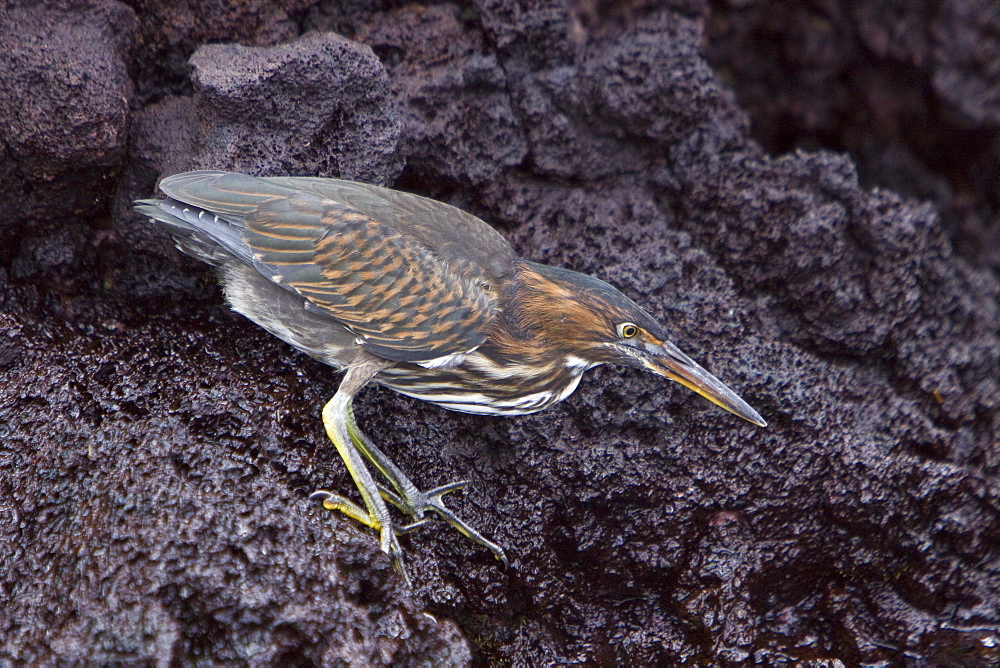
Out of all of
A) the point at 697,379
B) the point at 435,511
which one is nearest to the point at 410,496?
the point at 435,511

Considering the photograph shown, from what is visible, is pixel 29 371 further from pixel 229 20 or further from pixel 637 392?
pixel 637 392

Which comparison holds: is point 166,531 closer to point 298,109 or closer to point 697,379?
point 298,109

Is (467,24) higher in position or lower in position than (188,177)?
higher

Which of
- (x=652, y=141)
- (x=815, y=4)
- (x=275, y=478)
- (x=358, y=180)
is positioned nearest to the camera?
(x=275, y=478)

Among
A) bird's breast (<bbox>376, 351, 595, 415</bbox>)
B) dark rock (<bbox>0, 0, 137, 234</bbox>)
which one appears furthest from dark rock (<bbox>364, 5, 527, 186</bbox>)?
dark rock (<bbox>0, 0, 137, 234</bbox>)

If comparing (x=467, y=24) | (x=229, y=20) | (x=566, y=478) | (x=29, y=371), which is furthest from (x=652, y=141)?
(x=29, y=371)

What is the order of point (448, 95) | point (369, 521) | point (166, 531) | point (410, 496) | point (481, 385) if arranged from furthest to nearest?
point (448, 95) < point (481, 385) < point (410, 496) < point (369, 521) < point (166, 531)

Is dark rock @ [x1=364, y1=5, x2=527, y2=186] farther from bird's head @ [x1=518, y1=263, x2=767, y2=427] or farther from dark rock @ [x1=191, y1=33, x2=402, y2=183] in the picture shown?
bird's head @ [x1=518, y1=263, x2=767, y2=427]
